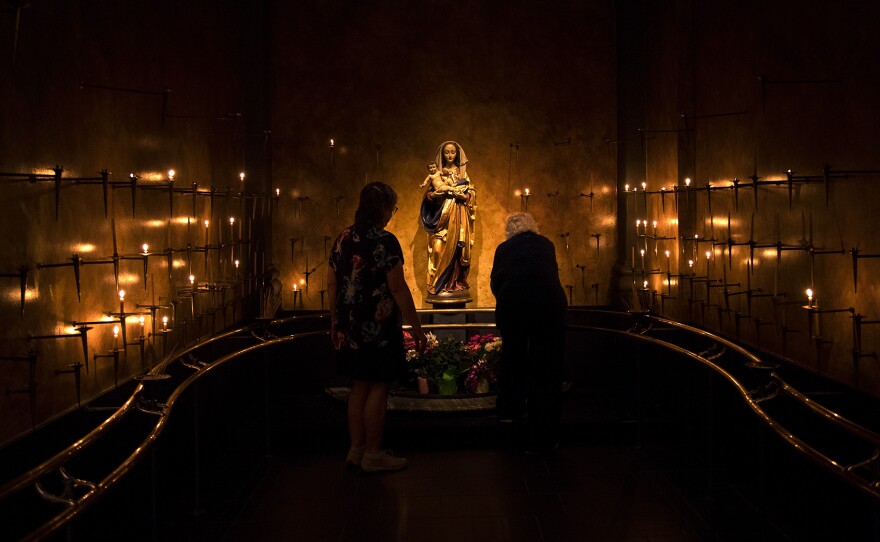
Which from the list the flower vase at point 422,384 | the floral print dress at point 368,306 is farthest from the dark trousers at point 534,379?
the flower vase at point 422,384

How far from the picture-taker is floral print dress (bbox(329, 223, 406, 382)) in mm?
4980

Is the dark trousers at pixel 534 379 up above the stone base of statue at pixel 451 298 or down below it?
below

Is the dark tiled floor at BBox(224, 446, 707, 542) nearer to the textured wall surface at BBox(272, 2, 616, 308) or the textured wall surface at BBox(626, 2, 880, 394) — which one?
the textured wall surface at BBox(626, 2, 880, 394)

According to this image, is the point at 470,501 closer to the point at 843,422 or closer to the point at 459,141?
the point at 843,422

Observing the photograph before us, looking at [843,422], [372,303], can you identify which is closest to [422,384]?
[372,303]

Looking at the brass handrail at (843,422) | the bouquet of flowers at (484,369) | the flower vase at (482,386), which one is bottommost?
the flower vase at (482,386)

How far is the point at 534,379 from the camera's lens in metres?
5.69

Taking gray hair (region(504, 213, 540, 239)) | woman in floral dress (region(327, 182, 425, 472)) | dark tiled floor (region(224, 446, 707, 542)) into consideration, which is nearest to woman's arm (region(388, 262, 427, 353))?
woman in floral dress (region(327, 182, 425, 472))

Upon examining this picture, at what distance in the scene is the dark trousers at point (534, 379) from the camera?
5680 millimetres

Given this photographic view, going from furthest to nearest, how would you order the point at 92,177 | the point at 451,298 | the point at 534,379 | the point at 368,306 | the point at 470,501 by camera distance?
the point at 451,298 → the point at 534,379 → the point at 368,306 → the point at 470,501 → the point at 92,177

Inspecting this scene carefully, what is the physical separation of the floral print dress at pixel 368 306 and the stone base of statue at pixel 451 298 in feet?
11.4

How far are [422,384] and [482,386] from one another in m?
0.49

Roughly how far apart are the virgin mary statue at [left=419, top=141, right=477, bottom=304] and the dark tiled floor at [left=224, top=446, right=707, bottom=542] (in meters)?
2.82

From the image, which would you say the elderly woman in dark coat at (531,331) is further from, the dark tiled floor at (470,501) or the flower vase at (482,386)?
the flower vase at (482,386)
